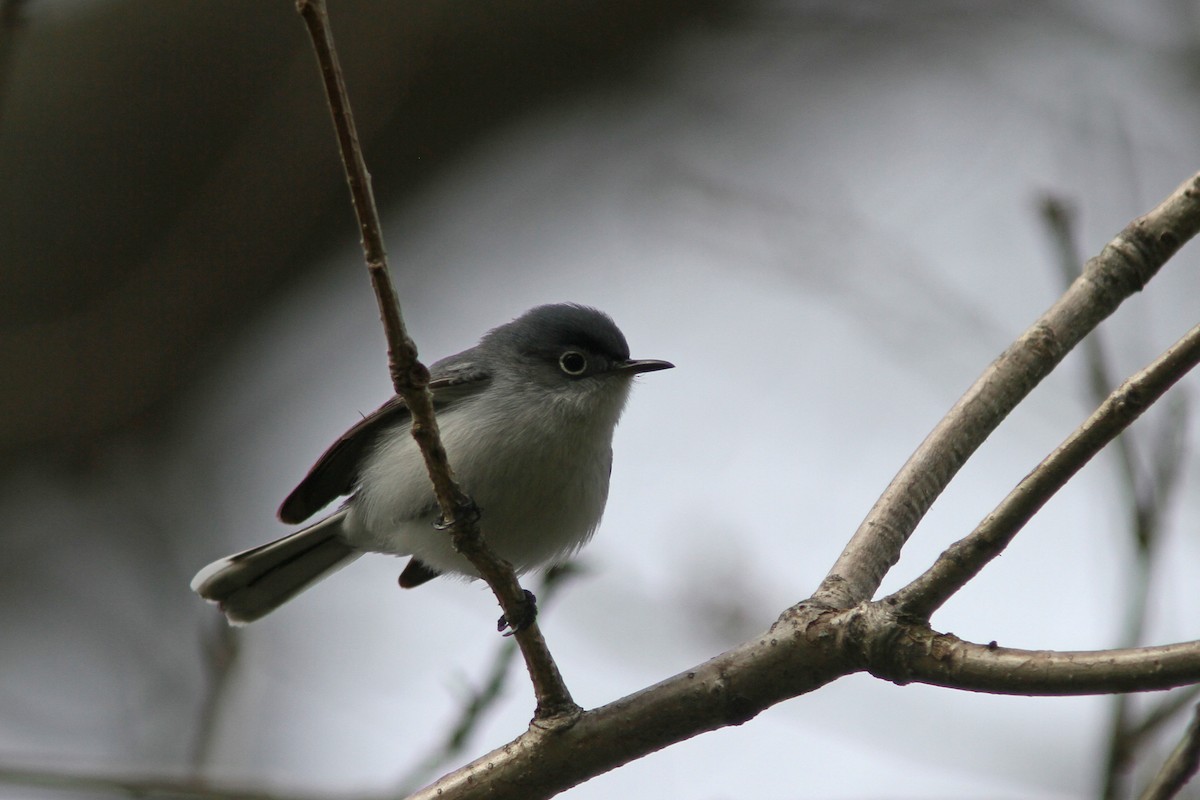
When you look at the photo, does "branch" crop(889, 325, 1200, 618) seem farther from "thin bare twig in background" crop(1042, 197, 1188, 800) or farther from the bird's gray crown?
the bird's gray crown

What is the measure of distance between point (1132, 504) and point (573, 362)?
6.75 feet

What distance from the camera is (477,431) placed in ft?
13.0

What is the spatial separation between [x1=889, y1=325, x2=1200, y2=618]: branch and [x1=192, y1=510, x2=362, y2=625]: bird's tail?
9.83ft

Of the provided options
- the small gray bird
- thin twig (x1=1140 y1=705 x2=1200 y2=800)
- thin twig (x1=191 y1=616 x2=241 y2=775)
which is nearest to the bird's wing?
the small gray bird

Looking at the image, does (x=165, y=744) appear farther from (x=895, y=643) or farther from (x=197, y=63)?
(x=895, y=643)

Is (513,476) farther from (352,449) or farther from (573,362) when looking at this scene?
(352,449)

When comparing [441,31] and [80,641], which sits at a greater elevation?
[441,31]

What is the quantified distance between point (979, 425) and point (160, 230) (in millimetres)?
5362

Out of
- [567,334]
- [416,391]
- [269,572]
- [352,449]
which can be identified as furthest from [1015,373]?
[269,572]

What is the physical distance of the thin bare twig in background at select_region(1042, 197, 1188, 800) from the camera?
8.60 feet

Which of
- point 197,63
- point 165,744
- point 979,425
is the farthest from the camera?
point 197,63

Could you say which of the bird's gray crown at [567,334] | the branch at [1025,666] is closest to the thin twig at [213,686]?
the bird's gray crown at [567,334]

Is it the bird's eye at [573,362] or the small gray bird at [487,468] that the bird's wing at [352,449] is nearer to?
the small gray bird at [487,468]

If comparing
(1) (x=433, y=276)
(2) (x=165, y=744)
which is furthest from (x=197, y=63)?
(2) (x=165, y=744)
